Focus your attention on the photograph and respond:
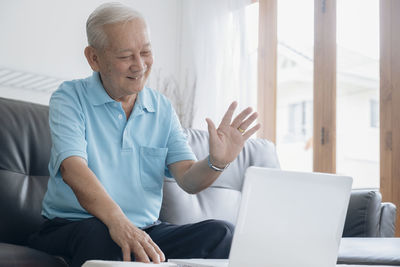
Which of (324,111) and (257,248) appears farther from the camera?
(324,111)

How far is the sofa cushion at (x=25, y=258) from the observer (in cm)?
126

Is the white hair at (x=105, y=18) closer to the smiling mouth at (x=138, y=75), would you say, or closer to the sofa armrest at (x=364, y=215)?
the smiling mouth at (x=138, y=75)

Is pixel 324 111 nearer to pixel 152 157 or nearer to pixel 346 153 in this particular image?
pixel 152 157

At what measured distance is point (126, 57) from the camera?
1.60 m

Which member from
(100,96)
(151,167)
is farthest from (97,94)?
(151,167)

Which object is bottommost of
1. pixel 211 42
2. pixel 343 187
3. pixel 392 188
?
pixel 392 188

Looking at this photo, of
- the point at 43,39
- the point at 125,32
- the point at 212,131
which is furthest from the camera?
the point at 43,39

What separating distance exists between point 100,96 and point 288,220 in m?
0.86

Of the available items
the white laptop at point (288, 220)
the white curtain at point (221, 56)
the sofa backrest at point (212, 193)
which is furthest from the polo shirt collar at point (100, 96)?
the white curtain at point (221, 56)

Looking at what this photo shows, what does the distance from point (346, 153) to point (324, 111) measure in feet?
12.8

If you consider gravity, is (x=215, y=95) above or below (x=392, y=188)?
above

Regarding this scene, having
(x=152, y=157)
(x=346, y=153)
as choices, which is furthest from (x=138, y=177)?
(x=346, y=153)

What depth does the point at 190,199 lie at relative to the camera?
2.01 m

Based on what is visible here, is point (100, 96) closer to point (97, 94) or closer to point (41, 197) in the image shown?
point (97, 94)
